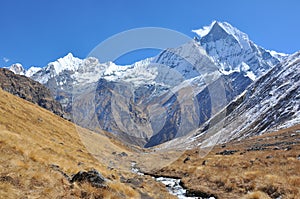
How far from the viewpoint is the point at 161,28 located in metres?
38.1

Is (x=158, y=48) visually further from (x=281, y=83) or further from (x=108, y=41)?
(x=281, y=83)

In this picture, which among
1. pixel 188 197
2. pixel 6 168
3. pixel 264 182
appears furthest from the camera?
pixel 188 197

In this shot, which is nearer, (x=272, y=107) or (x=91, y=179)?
(x=91, y=179)

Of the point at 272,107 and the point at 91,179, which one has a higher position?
the point at 272,107

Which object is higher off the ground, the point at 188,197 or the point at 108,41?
the point at 108,41

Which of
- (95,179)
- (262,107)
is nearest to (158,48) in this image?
(95,179)

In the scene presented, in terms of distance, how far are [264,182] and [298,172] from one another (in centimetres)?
337

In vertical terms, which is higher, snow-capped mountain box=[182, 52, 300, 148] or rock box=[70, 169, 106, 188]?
snow-capped mountain box=[182, 52, 300, 148]

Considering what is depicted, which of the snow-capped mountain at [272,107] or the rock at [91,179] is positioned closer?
the rock at [91,179]

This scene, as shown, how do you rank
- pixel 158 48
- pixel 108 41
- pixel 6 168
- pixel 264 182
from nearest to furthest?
pixel 6 168 < pixel 264 182 < pixel 108 41 < pixel 158 48

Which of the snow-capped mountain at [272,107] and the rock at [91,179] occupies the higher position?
the snow-capped mountain at [272,107]

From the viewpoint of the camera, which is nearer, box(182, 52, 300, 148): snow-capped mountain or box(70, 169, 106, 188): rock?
box(70, 169, 106, 188): rock

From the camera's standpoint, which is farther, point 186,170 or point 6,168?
point 186,170

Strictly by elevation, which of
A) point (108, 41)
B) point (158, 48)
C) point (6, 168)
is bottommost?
point (6, 168)
